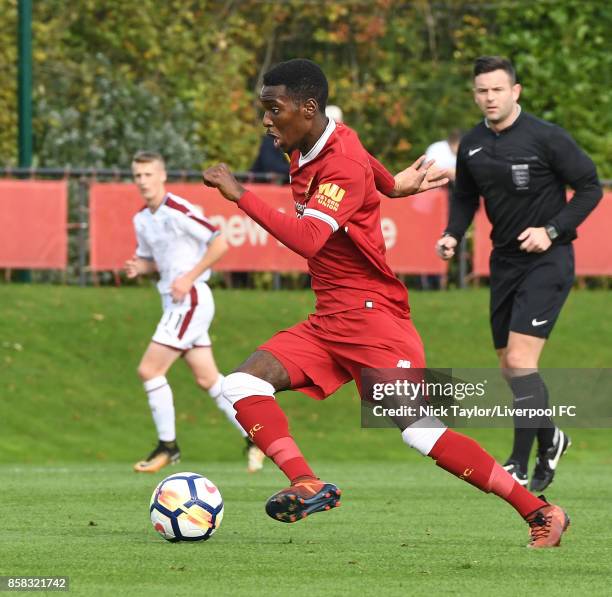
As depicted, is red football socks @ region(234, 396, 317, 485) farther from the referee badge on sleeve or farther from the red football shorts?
the referee badge on sleeve

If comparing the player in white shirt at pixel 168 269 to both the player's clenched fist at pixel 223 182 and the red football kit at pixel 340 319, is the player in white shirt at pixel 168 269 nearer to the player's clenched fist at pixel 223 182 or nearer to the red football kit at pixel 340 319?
the red football kit at pixel 340 319

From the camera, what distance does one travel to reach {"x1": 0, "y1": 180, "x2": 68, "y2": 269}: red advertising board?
64.9 ft

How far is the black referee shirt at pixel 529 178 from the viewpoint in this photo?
10.3 m

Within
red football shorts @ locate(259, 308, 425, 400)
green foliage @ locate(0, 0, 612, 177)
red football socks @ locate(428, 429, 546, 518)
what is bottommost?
green foliage @ locate(0, 0, 612, 177)

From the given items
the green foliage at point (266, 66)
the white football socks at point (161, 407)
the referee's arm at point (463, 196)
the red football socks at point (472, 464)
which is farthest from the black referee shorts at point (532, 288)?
the green foliage at point (266, 66)

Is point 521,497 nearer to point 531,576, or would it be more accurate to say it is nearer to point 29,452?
point 531,576

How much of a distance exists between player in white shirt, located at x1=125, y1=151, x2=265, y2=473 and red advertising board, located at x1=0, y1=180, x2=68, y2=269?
7.16 m

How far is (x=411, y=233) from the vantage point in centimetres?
2086

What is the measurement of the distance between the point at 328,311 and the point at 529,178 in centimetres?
302

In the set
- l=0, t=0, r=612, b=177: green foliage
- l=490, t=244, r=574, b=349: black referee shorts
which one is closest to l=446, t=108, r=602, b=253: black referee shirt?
l=490, t=244, r=574, b=349: black referee shorts

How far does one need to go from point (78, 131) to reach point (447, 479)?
45.8 feet

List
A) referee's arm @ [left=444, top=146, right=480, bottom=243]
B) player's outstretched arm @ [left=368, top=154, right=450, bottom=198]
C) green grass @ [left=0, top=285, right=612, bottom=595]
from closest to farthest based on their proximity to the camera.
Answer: green grass @ [left=0, top=285, right=612, bottom=595], player's outstretched arm @ [left=368, top=154, right=450, bottom=198], referee's arm @ [left=444, top=146, right=480, bottom=243]

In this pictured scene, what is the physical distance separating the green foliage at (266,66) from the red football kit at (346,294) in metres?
17.1

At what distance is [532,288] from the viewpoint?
10.2 meters
